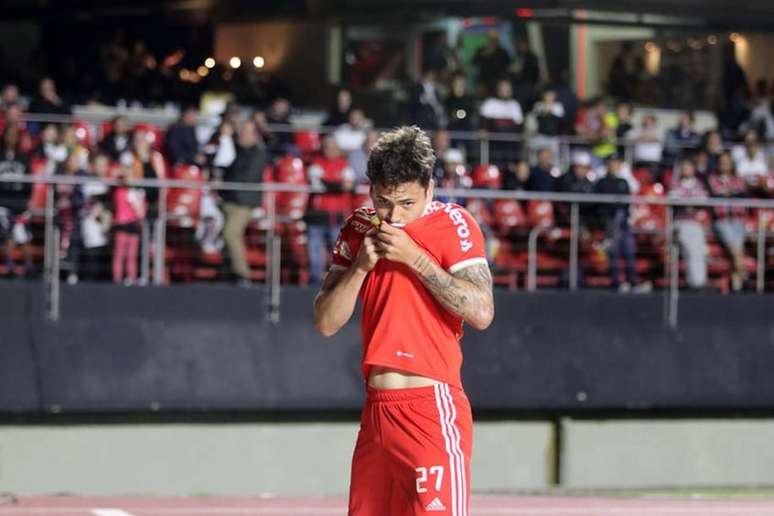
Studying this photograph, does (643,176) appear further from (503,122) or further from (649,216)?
(503,122)

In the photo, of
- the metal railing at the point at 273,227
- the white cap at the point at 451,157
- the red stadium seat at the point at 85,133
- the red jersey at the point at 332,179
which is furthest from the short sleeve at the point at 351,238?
the red stadium seat at the point at 85,133

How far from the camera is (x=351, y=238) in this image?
20.7ft

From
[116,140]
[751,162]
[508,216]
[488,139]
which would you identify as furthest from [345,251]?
[751,162]

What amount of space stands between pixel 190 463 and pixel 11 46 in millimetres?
17269

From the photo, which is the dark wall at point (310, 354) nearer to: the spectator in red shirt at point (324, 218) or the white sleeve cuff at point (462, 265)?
the spectator in red shirt at point (324, 218)

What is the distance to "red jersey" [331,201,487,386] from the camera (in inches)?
245

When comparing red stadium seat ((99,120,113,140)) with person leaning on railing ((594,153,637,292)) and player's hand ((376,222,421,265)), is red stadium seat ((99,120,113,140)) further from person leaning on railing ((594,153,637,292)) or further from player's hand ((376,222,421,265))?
player's hand ((376,222,421,265))

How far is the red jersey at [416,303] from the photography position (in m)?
6.22

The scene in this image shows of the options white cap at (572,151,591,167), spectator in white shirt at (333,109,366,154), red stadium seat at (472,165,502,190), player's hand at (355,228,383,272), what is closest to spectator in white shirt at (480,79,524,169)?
white cap at (572,151,591,167)

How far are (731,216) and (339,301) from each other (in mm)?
13531

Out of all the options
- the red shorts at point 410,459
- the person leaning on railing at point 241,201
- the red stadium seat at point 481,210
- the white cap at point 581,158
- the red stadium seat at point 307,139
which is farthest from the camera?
the red stadium seat at point 307,139

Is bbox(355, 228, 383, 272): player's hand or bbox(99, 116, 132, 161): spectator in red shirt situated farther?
bbox(99, 116, 132, 161): spectator in red shirt

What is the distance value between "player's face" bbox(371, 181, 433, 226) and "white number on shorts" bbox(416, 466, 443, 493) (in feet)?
3.03

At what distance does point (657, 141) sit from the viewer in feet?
71.2
